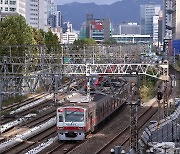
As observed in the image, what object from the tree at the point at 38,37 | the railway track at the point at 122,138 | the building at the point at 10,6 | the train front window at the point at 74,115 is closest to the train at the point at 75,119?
the train front window at the point at 74,115

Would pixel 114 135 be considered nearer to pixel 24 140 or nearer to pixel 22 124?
pixel 24 140

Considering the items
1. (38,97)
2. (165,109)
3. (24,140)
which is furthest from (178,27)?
(24,140)

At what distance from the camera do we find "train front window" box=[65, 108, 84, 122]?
75.3ft

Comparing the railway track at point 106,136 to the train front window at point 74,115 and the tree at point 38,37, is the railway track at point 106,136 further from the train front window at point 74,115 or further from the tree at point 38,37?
the tree at point 38,37

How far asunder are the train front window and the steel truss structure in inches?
114

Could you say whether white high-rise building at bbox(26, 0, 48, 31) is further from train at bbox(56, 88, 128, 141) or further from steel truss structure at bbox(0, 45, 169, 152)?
train at bbox(56, 88, 128, 141)

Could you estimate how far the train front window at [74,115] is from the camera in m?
22.9

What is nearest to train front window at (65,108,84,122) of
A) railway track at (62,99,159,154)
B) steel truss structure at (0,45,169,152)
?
railway track at (62,99,159,154)

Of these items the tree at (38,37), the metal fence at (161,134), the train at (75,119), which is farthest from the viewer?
the tree at (38,37)

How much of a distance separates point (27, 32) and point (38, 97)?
628cm

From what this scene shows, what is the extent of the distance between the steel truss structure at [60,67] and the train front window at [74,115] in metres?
2.90

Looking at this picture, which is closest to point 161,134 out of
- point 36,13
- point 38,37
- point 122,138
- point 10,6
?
point 122,138

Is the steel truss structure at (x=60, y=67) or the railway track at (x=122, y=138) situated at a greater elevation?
the steel truss structure at (x=60, y=67)

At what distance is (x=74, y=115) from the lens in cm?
2305
